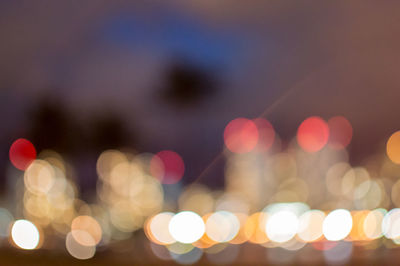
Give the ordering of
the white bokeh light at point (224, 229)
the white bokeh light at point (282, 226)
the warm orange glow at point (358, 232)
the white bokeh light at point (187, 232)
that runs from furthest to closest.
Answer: the white bokeh light at point (282, 226)
the white bokeh light at point (224, 229)
the white bokeh light at point (187, 232)
the warm orange glow at point (358, 232)

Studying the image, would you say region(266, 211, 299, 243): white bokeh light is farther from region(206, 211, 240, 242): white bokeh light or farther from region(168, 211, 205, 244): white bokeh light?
region(168, 211, 205, 244): white bokeh light

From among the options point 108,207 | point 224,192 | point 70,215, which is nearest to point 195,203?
point 224,192

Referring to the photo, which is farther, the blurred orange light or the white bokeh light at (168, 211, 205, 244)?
the blurred orange light

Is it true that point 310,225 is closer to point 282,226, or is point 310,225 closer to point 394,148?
point 282,226

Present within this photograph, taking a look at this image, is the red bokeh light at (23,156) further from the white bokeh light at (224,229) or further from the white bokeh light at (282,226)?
the white bokeh light at (282,226)

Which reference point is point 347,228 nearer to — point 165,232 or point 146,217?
point 165,232

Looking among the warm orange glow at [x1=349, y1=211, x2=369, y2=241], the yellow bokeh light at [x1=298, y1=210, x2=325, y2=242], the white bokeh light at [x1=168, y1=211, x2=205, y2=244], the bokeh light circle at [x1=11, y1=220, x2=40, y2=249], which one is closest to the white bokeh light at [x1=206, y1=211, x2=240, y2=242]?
the white bokeh light at [x1=168, y1=211, x2=205, y2=244]

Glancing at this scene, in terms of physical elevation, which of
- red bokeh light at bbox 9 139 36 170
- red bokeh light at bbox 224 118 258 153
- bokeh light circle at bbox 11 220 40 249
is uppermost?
red bokeh light at bbox 224 118 258 153

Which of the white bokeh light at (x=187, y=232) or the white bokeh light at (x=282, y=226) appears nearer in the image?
the white bokeh light at (x=187, y=232)

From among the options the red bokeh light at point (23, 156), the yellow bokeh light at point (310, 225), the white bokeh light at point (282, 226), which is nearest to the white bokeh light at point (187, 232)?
the white bokeh light at point (282, 226)

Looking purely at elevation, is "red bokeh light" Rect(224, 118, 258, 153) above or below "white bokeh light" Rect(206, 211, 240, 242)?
above
